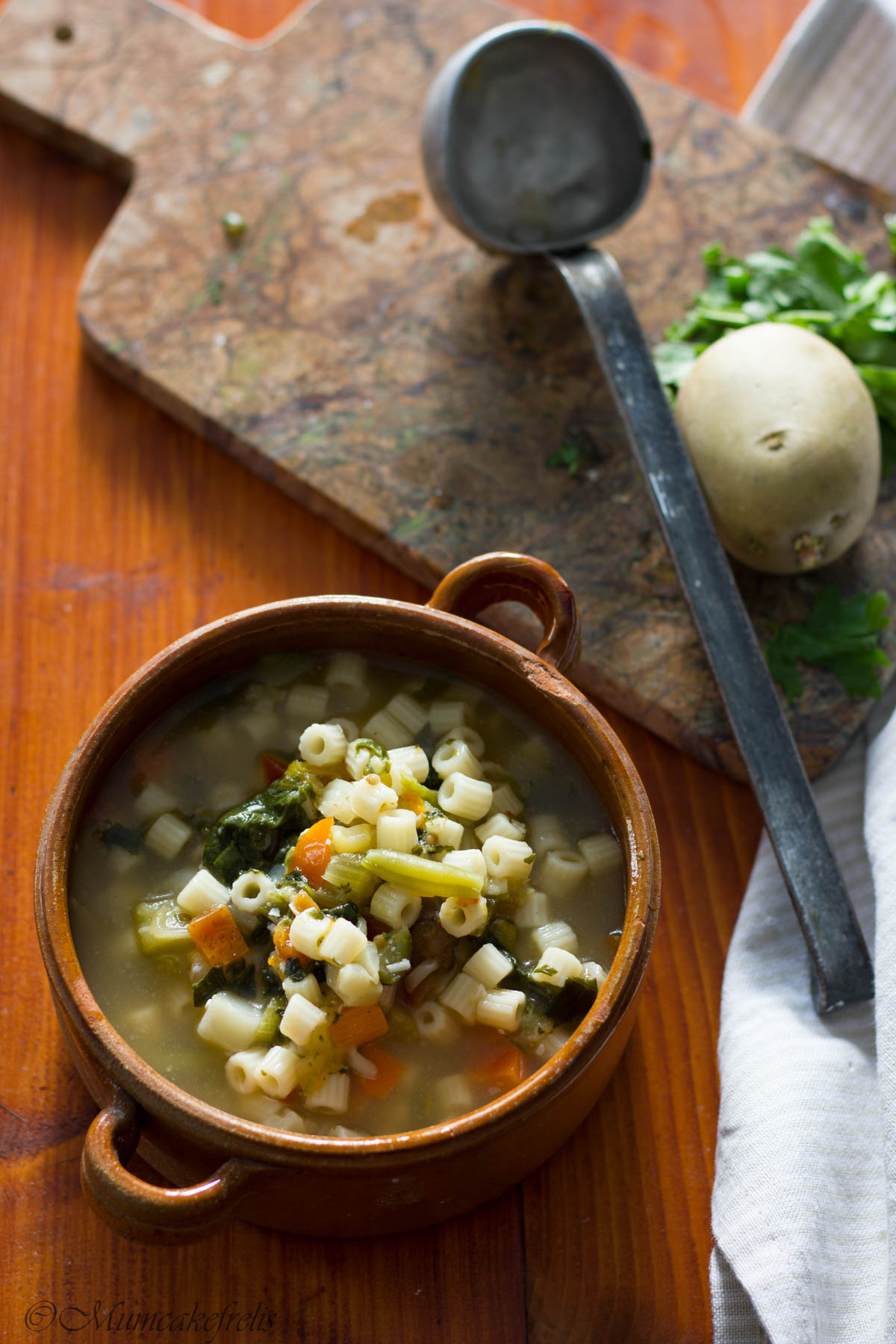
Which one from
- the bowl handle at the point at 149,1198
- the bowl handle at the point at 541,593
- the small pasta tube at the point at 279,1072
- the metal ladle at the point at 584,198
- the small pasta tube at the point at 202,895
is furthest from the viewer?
the metal ladle at the point at 584,198

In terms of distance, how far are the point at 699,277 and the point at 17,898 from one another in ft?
4.82

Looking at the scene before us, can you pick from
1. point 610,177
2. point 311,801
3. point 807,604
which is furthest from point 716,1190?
point 610,177

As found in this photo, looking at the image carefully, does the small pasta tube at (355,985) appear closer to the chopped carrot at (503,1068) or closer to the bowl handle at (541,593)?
the chopped carrot at (503,1068)

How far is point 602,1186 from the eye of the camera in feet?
4.78

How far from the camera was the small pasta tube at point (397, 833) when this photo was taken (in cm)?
133

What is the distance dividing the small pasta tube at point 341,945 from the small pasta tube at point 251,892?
12 cm

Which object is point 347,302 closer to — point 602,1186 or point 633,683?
point 633,683

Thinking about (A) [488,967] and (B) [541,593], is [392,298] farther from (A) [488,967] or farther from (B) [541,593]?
(A) [488,967]

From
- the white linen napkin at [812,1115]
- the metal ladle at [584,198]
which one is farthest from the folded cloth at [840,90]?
the white linen napkin at [812,1115]

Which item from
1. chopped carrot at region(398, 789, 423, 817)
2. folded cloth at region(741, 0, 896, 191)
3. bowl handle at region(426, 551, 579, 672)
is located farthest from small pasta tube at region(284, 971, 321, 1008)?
folded cloth at region(741, 0, 896, 191)

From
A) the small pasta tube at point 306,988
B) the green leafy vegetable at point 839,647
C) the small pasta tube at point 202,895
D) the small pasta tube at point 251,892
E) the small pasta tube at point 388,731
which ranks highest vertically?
the green leafy vegetable at point 839,647

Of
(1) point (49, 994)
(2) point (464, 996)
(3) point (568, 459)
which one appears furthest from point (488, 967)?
(3) point (568, 459)

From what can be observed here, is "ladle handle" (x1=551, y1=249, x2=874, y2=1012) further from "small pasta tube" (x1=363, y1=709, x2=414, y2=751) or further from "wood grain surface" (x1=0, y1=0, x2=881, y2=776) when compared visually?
"small pasta tube" (x1=363, y1=709, x2=414, y2=751)

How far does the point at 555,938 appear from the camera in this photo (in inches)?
54.4
